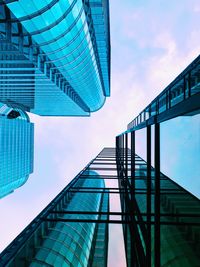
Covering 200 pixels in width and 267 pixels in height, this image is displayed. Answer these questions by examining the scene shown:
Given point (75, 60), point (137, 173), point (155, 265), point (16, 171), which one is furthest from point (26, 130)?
point (155, 265)

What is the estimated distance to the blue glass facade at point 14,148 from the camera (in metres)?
116

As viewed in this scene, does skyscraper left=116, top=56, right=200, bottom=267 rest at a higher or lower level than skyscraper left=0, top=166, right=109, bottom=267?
higher

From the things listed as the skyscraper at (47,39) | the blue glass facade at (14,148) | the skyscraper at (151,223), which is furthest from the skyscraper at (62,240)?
the blue glass facade at (14,148)

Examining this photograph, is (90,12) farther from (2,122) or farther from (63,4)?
(2,122)

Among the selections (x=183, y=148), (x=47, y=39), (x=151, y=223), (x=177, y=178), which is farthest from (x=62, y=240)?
(x=47, y=39)

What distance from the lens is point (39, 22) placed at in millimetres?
26094

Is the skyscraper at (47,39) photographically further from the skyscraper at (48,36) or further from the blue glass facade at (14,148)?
the blue glass facade at (14,148)

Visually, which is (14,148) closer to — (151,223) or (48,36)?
(48,36)

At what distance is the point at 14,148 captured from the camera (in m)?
129

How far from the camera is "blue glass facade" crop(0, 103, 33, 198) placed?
115500mm

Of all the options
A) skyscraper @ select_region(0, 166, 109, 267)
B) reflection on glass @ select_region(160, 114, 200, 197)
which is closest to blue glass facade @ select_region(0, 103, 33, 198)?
skyscraper @ select_region(0, 166, 109, 267)

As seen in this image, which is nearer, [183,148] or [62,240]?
[183,148]

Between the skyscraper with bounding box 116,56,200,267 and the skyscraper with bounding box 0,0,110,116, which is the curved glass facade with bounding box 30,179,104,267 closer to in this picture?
the skyscraper with bounding box 116,56,200,267

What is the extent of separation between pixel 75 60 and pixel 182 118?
39.0 meters
